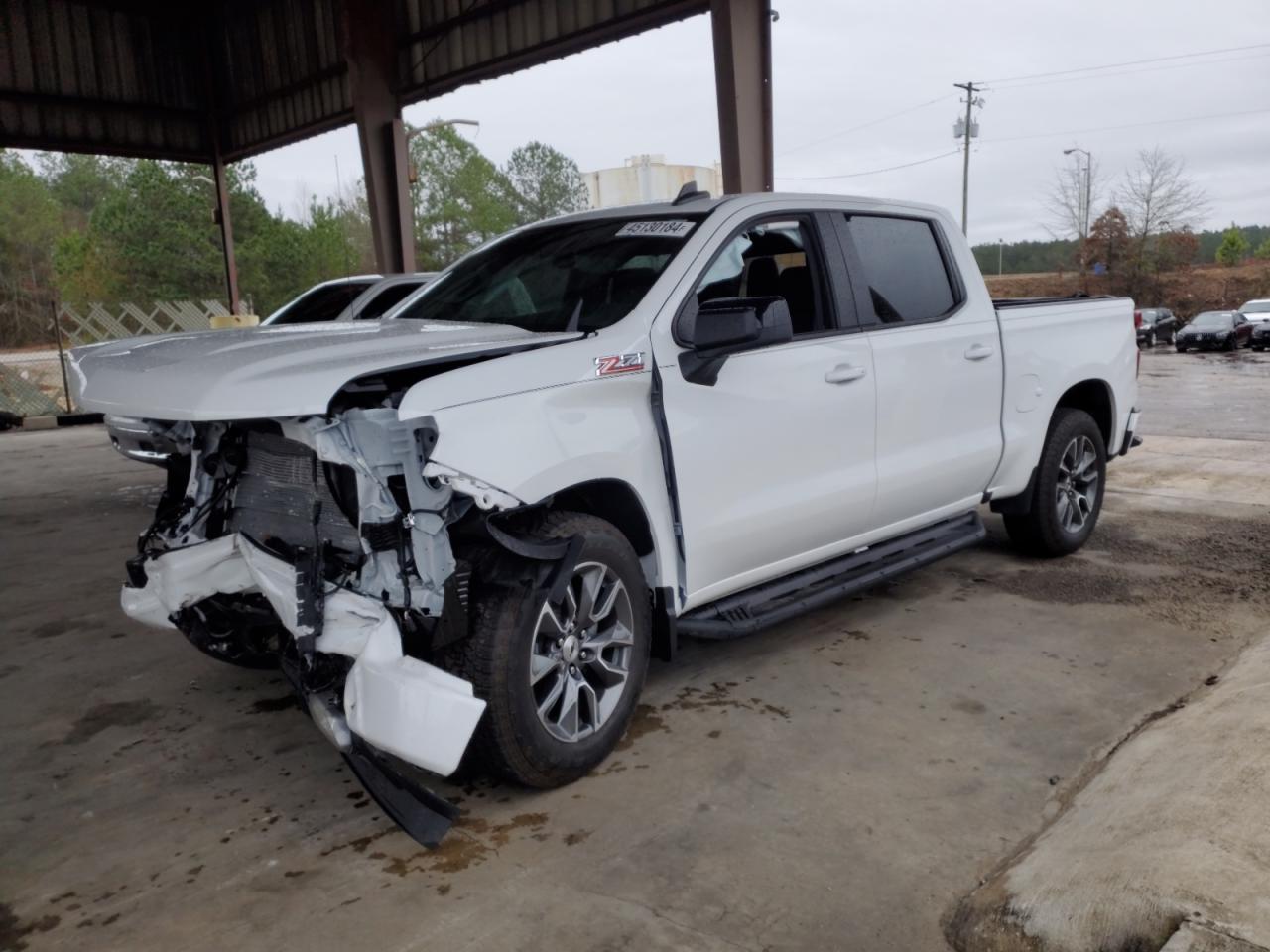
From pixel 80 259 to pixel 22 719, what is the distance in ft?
179

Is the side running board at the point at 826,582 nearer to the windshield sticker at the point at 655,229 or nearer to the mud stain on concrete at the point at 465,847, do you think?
the mud stain on concrete at the point at 465,847

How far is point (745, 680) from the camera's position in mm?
4262

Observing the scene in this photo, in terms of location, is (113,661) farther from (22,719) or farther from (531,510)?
(531,510)

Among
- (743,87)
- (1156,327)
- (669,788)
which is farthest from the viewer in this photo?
(1156,327)

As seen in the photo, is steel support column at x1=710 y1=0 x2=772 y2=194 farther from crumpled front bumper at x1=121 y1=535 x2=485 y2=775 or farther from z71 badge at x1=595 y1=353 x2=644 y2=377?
crumpled front bumper at x1=121 y1=535 x2=485 y2=775

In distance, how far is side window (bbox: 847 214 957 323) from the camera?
15.0 feet

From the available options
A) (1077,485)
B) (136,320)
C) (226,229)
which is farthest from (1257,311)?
(136,320)

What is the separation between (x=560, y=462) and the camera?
10.5 feet

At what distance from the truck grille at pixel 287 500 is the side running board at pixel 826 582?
4.26ft

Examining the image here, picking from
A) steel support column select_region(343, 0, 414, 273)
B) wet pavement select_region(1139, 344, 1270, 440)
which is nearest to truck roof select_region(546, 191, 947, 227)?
wet pavement select_region(1139, 344, 1270, 440)

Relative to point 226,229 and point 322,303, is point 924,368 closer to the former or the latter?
point 322,303

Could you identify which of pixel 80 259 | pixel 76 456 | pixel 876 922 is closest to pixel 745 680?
pixel 876 922

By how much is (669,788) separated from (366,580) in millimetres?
1189

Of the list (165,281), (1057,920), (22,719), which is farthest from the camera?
(165,281)
